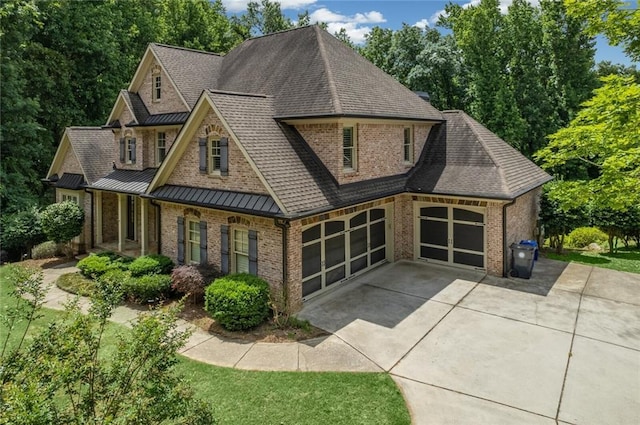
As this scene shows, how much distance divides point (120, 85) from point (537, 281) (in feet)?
98.8

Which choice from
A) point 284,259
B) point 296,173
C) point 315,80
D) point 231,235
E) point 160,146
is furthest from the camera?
point 160,146

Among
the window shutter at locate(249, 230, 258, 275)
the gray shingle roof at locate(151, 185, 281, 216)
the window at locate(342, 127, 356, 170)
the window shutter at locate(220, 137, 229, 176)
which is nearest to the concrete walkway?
the window shutter at locate(249, 230, 258, 275)

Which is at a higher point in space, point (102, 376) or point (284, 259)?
point (284, 259)

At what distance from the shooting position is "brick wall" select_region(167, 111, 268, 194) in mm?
12820

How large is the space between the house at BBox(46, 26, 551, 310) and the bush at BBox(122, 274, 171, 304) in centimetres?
154

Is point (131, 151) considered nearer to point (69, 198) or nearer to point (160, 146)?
point (160, 146)

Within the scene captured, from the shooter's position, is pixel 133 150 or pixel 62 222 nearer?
pixel 62 222

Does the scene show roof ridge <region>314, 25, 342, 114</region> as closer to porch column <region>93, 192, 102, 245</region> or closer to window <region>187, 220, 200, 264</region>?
window <region>187, 220, 200, 264</region>

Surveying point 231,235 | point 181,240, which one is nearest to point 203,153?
point 231,235

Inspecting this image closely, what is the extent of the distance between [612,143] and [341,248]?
841 centimetres

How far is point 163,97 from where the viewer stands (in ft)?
64.5

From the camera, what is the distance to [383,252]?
1719 centimetres

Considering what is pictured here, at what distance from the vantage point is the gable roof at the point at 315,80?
14727 mm

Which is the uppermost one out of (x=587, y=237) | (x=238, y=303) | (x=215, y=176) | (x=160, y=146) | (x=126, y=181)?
(x=160, y=146)
